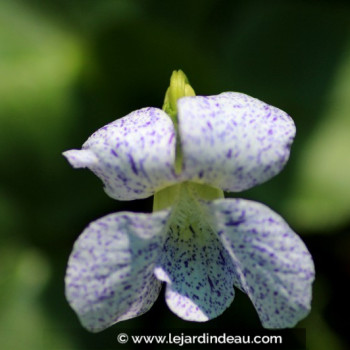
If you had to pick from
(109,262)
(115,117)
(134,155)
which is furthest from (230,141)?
(115,117)

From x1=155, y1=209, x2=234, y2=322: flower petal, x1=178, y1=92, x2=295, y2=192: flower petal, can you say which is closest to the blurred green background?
x1=155, y1=209, x2=234, y2=322: flower petal

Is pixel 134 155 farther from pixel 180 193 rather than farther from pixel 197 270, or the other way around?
pixel 197 270

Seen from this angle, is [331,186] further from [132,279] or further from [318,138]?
[132,279]

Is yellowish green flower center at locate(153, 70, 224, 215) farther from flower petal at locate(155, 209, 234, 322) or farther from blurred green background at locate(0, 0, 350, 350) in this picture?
blurred green background at locate(0, 0, 350, 350)

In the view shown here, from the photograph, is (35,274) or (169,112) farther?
(35,274)

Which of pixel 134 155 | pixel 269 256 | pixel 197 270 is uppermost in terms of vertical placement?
pixel 134 155

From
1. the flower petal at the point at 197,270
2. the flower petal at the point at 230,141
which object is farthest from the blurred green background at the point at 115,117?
the flower petal at the point at 230,141

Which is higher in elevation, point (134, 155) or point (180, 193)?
point (134, 155)

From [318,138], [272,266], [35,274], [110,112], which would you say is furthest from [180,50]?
[272,266]
